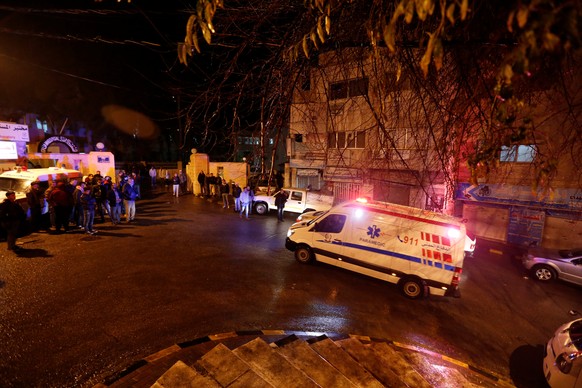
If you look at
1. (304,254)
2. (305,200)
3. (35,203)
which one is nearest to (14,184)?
(35,203)

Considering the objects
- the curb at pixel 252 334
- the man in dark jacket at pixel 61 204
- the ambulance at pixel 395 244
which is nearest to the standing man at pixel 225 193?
the man in dark jacket at pixel 61 204

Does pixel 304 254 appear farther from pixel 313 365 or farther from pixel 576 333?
pixel 576 333

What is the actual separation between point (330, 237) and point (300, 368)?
526 centimetres

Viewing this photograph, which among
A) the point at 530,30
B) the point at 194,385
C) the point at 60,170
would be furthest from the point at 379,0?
the point at 60,170

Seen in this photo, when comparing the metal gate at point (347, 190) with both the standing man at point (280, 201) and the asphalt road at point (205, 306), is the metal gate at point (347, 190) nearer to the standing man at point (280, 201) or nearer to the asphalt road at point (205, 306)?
the standing man at point (280, 201)

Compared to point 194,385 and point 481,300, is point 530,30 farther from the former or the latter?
point 481,300

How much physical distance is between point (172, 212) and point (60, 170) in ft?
17.9

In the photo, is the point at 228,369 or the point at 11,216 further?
the point at 11,216

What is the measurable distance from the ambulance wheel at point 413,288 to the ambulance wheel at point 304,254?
113 inches

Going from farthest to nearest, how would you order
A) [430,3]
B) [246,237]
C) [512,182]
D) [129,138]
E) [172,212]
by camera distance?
1. [129,138]
2. [172,212]
3. [512,182]
4. [246,237]
5. [430,3]

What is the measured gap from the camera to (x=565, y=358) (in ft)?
14.6

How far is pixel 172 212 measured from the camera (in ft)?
49.9

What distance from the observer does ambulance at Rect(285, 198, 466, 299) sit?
7219mm

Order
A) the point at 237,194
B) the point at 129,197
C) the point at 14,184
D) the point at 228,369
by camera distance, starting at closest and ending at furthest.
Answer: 1. the point at 228,369
2. the point at 14,184
3. the point at 129,197
4. the point at 237,194
